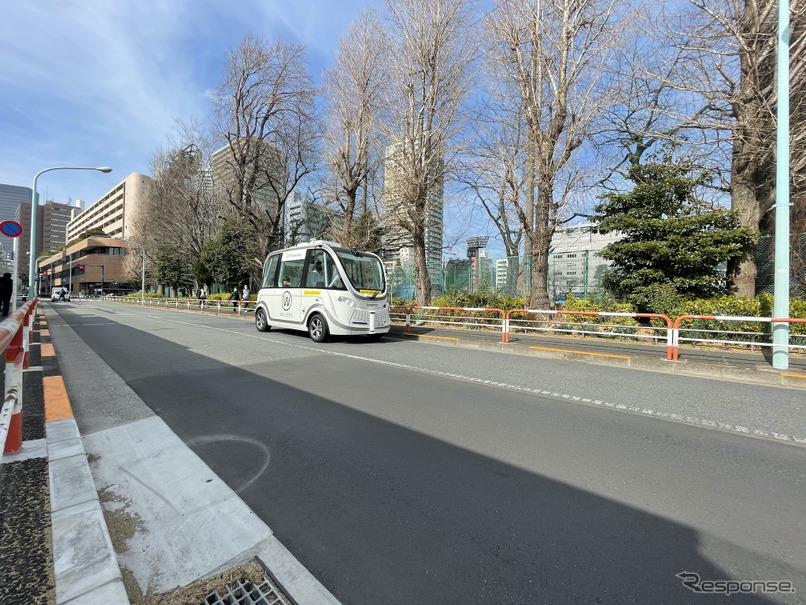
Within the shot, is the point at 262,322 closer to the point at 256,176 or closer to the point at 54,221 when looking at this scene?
the point at 256,176

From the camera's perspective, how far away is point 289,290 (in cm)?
1303

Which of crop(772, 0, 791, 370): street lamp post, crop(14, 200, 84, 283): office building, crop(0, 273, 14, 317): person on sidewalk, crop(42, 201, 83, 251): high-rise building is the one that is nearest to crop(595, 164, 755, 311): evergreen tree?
crop(772, 0, 791, 370): street lamp post

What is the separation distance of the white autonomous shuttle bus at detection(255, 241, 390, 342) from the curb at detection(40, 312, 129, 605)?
7816 millimetres

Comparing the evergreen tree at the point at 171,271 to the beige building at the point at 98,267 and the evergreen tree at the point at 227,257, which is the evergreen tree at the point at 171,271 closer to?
the evergreen tree at the point at 227,257

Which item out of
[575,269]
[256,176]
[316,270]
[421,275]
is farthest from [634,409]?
[256,176]

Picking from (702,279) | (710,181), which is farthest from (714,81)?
(702,279)

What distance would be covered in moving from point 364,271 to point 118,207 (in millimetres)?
117901

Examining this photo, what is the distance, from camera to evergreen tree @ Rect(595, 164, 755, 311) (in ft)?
39.0

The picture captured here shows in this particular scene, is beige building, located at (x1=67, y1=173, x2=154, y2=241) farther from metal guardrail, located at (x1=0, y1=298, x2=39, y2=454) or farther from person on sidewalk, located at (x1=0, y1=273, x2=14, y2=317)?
metal guardrail, located at (x1=0, y1=298, x2=39, y2=454)

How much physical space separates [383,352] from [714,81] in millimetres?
12474

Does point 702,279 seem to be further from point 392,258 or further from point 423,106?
point 392,258

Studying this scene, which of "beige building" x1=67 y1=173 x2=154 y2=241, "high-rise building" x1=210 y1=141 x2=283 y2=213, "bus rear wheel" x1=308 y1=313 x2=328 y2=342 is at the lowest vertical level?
"bus rear wheel" x1=308 y1=313 x2=328 y2=342

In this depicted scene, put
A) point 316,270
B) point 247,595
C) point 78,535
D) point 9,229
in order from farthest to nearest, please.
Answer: point 9,229, point 316,270, point 78,535, point 247,595

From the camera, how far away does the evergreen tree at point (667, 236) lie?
1190 cm
